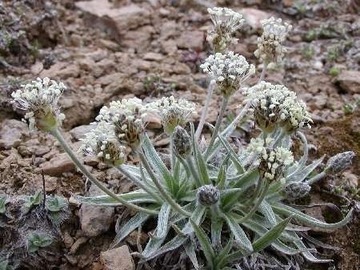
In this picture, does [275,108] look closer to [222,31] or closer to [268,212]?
[268,212]

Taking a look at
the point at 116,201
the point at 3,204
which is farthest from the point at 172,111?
the point at 3,204

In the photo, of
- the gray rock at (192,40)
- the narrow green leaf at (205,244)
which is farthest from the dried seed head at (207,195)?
the gray rock at (192,40)

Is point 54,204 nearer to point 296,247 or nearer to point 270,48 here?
point 296,247

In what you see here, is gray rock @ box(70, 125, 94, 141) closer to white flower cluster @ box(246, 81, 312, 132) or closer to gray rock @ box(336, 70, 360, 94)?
white flower cluster @ box(246, 81, 312, 132)

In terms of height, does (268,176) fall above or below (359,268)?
above

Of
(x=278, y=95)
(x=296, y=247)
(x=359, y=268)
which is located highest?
(x=278, y=95)

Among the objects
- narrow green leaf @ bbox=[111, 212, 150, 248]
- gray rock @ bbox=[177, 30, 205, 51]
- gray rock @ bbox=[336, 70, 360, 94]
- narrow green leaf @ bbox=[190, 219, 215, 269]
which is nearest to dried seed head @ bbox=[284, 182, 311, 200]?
narrow green leaf @ bbox=[190, 219, 215, 269]

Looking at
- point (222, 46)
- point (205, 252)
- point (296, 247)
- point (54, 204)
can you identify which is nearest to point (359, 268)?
point (296, 247)

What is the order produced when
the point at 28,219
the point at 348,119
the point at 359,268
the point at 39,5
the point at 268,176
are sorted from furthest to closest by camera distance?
the point at 39,5 < the point at 348,119 < the point at 359,268 < the point at 28,219 < the point at 268,176
